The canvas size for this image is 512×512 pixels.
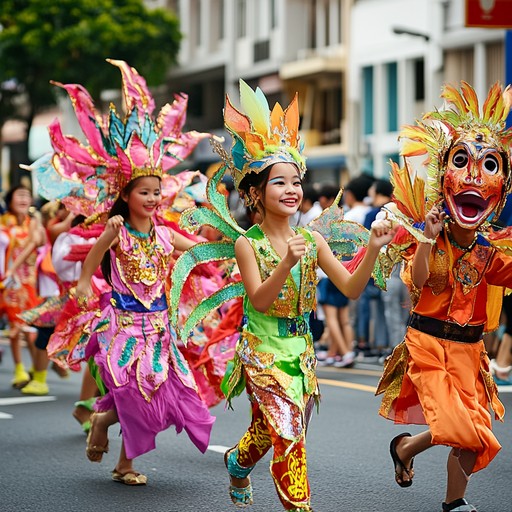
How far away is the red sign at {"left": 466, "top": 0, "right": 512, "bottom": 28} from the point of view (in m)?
13.4

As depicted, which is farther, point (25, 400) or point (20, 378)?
point (20, 378)

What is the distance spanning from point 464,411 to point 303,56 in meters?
31.1

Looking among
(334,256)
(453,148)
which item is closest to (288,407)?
(334,256)

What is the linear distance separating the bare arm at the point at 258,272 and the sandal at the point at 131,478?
76.6 inches

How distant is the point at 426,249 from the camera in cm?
590

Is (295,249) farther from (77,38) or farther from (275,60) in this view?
(77,38)

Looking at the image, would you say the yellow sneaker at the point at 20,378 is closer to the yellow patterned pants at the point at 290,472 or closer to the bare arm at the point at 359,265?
the bare arm at the point at 359,265

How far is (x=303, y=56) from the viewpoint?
36.4 m

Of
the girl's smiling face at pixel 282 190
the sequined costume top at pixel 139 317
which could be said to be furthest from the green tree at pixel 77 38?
the girl's smiling face at pixel 282 190

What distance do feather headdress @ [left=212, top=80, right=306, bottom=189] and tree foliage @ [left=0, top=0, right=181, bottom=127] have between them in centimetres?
3226

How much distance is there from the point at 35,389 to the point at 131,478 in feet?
14.8

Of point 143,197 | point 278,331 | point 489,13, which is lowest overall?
point 278,331

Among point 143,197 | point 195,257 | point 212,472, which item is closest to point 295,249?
point 195,257

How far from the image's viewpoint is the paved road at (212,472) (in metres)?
6.70
